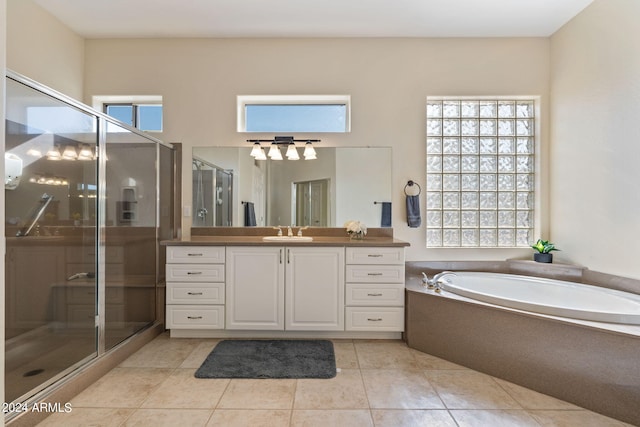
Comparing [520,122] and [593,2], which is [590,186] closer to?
[520,122]

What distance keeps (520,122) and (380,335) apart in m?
2.46

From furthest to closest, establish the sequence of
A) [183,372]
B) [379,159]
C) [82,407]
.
A: [379,159], [183,372], [82,407]

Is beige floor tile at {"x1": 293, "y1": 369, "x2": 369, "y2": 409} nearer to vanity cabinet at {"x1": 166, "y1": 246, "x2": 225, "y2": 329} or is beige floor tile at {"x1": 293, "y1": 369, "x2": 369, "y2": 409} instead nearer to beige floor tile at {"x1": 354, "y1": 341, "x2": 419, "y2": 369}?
beige floor tile at {"x1": 354, "y1": 341, "x2": 419, "y2": 369}

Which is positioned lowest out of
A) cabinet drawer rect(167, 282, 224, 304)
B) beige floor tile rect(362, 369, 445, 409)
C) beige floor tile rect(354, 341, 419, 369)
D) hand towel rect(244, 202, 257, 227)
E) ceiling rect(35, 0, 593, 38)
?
beige floor tile rect(362, 369, 445, 409)

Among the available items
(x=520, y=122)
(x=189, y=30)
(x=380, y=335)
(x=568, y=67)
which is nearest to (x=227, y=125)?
(x=189, y=30)

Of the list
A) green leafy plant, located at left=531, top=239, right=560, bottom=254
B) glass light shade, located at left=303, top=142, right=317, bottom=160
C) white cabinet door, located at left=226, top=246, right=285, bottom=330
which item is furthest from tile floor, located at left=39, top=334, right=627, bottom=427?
glass light shade, located at left=303, top=142, right=317, bottom=160

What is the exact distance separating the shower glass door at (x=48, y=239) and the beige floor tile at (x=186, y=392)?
21.8 inches

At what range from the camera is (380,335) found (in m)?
2.68

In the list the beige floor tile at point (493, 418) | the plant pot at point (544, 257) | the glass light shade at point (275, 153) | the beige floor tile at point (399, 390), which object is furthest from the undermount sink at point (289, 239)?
the plant pot at point (544, 257)

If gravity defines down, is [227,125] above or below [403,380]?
above

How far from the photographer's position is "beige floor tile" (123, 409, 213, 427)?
5.41ft

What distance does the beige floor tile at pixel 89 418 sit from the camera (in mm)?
1650

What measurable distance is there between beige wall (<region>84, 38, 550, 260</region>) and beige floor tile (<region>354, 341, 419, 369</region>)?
913 millimetres

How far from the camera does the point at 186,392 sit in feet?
6.32
